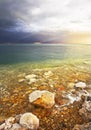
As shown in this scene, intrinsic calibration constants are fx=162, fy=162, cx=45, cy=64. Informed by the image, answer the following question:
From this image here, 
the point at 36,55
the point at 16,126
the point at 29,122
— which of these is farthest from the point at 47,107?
the point at 36,55

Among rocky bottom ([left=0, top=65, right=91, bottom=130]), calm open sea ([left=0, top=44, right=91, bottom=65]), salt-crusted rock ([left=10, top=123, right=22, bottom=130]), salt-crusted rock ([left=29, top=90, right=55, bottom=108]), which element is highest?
salt-crusted rock ([left=29, top=90, right=55, bottom=108])

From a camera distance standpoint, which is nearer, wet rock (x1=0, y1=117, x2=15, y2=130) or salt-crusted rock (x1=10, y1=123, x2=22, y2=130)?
salt-crusted rock (x1=10, y1=123, x2=22, y2=130)

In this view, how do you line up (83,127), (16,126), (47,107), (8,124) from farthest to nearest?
(47,107) → (8,124) → (16,126) → (83,127)

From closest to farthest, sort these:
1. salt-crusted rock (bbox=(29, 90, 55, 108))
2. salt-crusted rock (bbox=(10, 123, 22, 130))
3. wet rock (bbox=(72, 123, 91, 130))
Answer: wet rock (bbox=(72, 123, 91, 130)) → salt-crusted rock (bbox=(10, 123, 22, 130)) → salt-crusted rock (bbox=(29, 90, 55, 108))

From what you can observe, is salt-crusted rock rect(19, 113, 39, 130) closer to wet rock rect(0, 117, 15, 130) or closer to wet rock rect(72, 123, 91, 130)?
wet rock rect(0, 117, 15, 130)

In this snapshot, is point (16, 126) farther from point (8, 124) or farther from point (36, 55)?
point (36, 55)

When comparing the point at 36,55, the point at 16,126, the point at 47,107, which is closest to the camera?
the point at 16,126

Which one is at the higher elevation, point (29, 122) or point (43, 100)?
point (43, 100)

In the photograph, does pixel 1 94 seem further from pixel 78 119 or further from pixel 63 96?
pixel 78 119

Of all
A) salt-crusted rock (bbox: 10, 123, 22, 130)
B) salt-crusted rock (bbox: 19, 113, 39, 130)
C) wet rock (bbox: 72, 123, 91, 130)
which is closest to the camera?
wet rock (bbox: 72, 123, 91, 130)

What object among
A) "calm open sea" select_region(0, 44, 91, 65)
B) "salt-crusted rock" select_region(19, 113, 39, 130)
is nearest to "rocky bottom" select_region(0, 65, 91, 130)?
"salt-crusted rock" select_region(19, 113, 39, 130)

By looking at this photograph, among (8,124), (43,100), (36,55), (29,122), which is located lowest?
(36,55)

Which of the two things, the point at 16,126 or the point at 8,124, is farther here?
the point at 8,124

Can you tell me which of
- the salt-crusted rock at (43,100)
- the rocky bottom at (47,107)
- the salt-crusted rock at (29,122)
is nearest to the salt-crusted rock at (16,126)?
the rocky bottom at (47,107)
